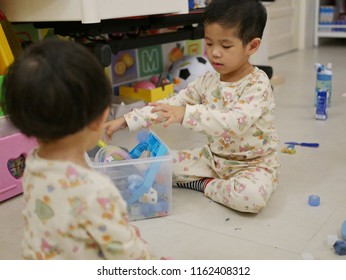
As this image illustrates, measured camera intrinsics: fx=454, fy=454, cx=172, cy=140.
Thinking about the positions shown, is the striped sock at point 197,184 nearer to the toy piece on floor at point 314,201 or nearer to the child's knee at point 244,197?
the child's knee at point 244,197

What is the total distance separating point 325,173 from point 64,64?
93cm

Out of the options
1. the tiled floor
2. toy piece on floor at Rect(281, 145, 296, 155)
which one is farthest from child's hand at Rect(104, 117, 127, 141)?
toy piece on floor at Rect(281, 145, 296, 155)

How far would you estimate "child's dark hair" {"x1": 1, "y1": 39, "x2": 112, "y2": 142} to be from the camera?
57 cm

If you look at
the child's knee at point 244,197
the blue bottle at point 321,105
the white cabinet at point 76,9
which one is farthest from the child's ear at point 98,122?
the blue bottle at point 321,105

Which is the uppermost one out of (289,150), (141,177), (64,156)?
(64,156)

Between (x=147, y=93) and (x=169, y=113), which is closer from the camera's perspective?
(x=169, y=113)

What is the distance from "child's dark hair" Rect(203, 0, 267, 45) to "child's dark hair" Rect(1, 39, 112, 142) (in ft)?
1.79

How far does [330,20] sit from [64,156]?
147 inches

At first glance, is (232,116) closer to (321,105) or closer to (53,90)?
(53,90)

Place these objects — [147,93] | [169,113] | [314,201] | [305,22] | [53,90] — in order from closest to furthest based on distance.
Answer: [53,90] < [169,113] < [314,201] < [147,93] < [305,22]

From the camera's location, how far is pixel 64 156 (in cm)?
63

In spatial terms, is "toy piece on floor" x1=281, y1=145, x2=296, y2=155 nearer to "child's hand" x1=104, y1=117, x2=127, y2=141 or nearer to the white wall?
"child's hand" x1=104, y1=117, x2=127, y2=141

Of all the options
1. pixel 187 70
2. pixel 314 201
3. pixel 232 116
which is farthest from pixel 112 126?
pixel 187 70
